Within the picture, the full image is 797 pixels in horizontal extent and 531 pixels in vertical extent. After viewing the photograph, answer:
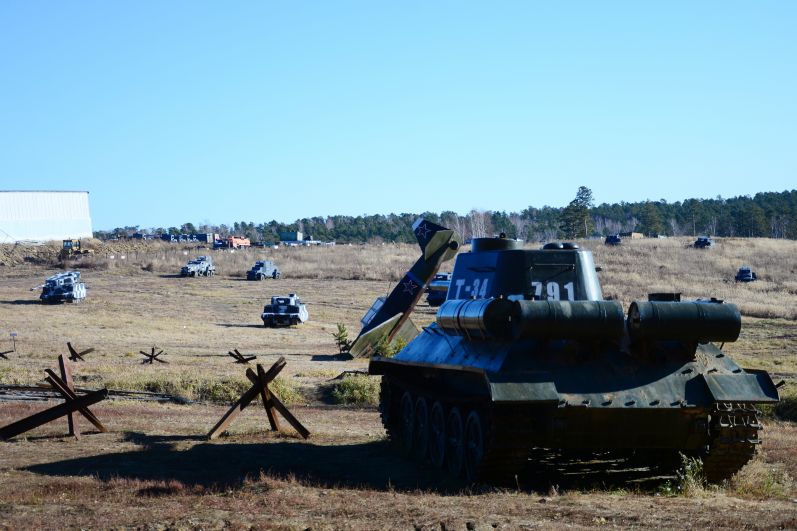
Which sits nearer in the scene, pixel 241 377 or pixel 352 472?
pixel 352 472

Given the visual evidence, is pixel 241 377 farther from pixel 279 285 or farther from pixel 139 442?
pixel 279 285

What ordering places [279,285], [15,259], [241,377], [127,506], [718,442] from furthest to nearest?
1. [15,259]
2. [279,285]
3. [241,377]
4. [718,442]
5. [127,506]

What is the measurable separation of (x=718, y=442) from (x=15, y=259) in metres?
88.0

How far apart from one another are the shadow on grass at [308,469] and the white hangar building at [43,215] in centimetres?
9445

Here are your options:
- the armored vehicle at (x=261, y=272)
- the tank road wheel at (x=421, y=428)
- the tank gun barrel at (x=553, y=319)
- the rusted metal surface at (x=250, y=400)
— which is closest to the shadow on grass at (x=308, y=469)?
the tank road wheel at (x=421, y=428)

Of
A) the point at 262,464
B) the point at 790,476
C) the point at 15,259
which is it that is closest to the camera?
the point at 790,476

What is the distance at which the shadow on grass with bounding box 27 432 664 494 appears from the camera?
13.9m

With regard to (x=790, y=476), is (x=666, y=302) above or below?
above

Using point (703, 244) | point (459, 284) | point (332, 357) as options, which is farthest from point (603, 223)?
point (459, 284)

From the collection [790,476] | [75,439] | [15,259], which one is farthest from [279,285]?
[790,476]

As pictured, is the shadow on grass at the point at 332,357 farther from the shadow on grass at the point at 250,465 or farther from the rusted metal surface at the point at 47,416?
the shadow on grass at the point at 250,465

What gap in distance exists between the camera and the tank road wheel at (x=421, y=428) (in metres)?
16.7

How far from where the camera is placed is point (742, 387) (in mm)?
13484

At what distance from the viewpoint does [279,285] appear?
74125mm
